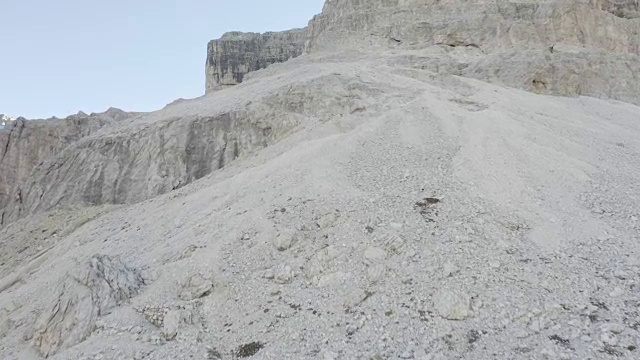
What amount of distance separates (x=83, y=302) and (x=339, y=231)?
5.44m

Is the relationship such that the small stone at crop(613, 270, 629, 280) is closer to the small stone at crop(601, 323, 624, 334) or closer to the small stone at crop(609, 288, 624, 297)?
the small stone at crop(609, 288, 624, 297)

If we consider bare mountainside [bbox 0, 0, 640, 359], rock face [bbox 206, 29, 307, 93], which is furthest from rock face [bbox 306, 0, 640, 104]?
rock face [bbox 206, 29, 307, 93]

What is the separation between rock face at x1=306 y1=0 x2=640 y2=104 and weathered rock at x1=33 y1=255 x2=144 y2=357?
23.3 meters

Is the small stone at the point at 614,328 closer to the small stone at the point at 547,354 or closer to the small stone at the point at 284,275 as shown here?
the small stone at the point at 547,354

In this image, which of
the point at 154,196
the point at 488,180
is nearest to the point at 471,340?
the point at 488,180

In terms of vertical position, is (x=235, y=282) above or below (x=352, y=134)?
below

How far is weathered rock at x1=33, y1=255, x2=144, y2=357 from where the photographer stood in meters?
9.71

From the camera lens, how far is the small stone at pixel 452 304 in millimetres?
8703

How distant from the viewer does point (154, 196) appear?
2020 cm

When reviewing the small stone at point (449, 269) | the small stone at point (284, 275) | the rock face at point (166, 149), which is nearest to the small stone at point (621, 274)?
the small stone at point (449, 269)

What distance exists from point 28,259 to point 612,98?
30387 millimetres

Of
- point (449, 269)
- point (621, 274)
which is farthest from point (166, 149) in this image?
point (621, 274)

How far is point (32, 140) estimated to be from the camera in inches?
1204

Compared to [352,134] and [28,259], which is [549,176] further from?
[28,259]
